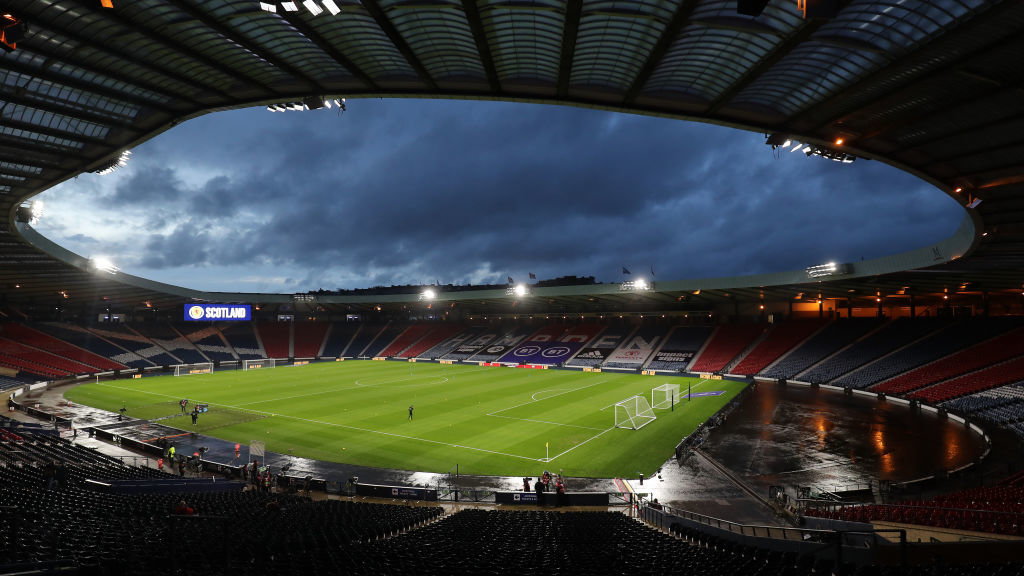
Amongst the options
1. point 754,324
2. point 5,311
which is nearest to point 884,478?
point 754,324

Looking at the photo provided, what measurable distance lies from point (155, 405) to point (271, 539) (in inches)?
1501

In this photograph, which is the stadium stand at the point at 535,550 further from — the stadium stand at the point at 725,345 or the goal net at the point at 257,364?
the goal net at the point at 257,364

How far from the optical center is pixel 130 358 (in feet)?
221

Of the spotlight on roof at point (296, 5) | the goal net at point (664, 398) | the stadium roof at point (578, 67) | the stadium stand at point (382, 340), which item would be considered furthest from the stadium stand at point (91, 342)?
the spotlight on roof at point (296, 5)

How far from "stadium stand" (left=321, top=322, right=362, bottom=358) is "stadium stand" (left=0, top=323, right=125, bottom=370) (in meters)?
29.3

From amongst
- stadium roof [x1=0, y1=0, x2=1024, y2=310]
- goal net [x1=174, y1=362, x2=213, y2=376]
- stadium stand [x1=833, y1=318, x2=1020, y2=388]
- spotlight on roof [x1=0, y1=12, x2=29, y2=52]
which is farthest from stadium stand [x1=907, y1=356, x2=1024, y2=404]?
goal net [x1=174, y1=362, x2=213, y2=376]

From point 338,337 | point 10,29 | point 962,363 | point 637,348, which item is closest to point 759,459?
point 10,29

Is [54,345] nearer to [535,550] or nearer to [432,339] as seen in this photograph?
[432,339]

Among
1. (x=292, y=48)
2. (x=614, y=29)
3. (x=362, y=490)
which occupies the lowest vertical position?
(x=362, y=490)

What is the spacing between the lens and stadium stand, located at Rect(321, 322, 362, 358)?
87006 mm

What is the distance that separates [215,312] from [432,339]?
33.1m

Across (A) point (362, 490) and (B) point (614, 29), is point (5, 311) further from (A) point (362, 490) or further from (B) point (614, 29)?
(B) point (614, 29)

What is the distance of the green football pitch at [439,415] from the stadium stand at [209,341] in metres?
18.4

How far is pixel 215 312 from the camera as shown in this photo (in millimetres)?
72250
